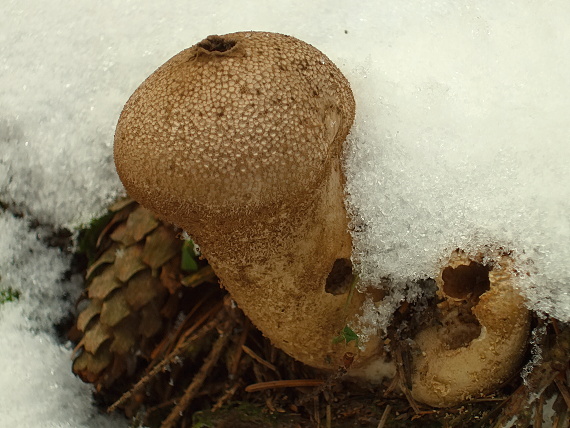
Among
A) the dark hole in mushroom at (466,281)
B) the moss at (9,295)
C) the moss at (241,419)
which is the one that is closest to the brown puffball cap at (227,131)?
the dark hole in mushroom at (466,281)

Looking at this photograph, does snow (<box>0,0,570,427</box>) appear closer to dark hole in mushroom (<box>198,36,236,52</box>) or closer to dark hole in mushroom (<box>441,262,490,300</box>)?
dark hole in mushroom (<box>441,262,490,300</box>)

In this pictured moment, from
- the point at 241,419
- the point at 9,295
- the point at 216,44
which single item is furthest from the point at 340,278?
the point at 9,295

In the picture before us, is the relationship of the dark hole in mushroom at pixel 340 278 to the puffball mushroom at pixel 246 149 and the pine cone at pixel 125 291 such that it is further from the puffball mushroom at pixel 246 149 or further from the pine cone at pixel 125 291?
the pine cone at pixel 125 291

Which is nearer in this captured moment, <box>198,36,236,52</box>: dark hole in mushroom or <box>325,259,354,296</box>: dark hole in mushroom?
<box>198,36,236,52</box>: dark hole in mushroom

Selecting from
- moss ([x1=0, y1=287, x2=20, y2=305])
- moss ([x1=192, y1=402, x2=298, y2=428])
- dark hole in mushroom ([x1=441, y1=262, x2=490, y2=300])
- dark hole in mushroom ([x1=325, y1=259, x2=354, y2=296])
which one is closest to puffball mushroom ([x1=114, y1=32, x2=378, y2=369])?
dark hole in mushroom ([x1=325, y1=259, x2=354, y2=296])

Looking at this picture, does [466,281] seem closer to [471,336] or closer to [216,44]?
[471,336]

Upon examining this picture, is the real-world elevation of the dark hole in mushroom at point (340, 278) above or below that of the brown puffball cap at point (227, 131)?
below
